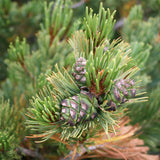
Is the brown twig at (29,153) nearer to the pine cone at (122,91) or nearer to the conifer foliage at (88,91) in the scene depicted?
the conifer foliage at (88,91)

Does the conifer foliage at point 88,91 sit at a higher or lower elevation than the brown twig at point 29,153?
higher

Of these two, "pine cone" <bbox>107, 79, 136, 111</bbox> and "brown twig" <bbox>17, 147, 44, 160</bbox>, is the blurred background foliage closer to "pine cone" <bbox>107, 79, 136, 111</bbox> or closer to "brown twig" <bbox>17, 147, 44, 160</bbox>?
"brown twig" <bbox>17, 147, 44, 160</bbox>

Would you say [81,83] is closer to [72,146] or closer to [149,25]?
[72,146]

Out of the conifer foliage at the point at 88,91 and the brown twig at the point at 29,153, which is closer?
the conifer foliage at the point at 88,91

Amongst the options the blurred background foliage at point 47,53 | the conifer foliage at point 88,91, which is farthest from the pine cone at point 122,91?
the blurred background foliage at point 47,53

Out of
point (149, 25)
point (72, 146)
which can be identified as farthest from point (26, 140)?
point (149, 25)

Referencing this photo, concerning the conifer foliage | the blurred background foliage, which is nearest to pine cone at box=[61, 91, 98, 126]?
the conifer foliage
